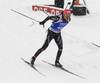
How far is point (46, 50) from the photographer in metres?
7.00

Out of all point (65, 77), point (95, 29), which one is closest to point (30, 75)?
point (65, 77)

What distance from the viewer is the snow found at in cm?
509

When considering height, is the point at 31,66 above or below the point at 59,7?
below

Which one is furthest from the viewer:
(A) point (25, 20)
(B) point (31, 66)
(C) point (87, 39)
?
Answer: (A) point (25, 20)

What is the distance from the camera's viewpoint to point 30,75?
5.10 meters

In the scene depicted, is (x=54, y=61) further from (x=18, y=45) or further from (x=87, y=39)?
(x=87, y=39)

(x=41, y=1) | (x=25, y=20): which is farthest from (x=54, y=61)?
(x=41, y=1)

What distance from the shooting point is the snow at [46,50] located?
5.09 meters

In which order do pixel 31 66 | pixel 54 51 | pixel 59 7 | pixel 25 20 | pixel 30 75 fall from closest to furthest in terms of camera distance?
1. pixel 30 75
2. pixel 31 66
3. pixel 54 51
4. pixel 25 20
5. pixel 59 7

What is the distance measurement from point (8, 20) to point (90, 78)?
20.9 ft

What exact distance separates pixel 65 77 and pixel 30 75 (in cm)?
95

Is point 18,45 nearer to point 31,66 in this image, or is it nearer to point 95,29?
point 31,66

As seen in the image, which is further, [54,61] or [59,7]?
[59,7]

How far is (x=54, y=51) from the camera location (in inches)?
274
